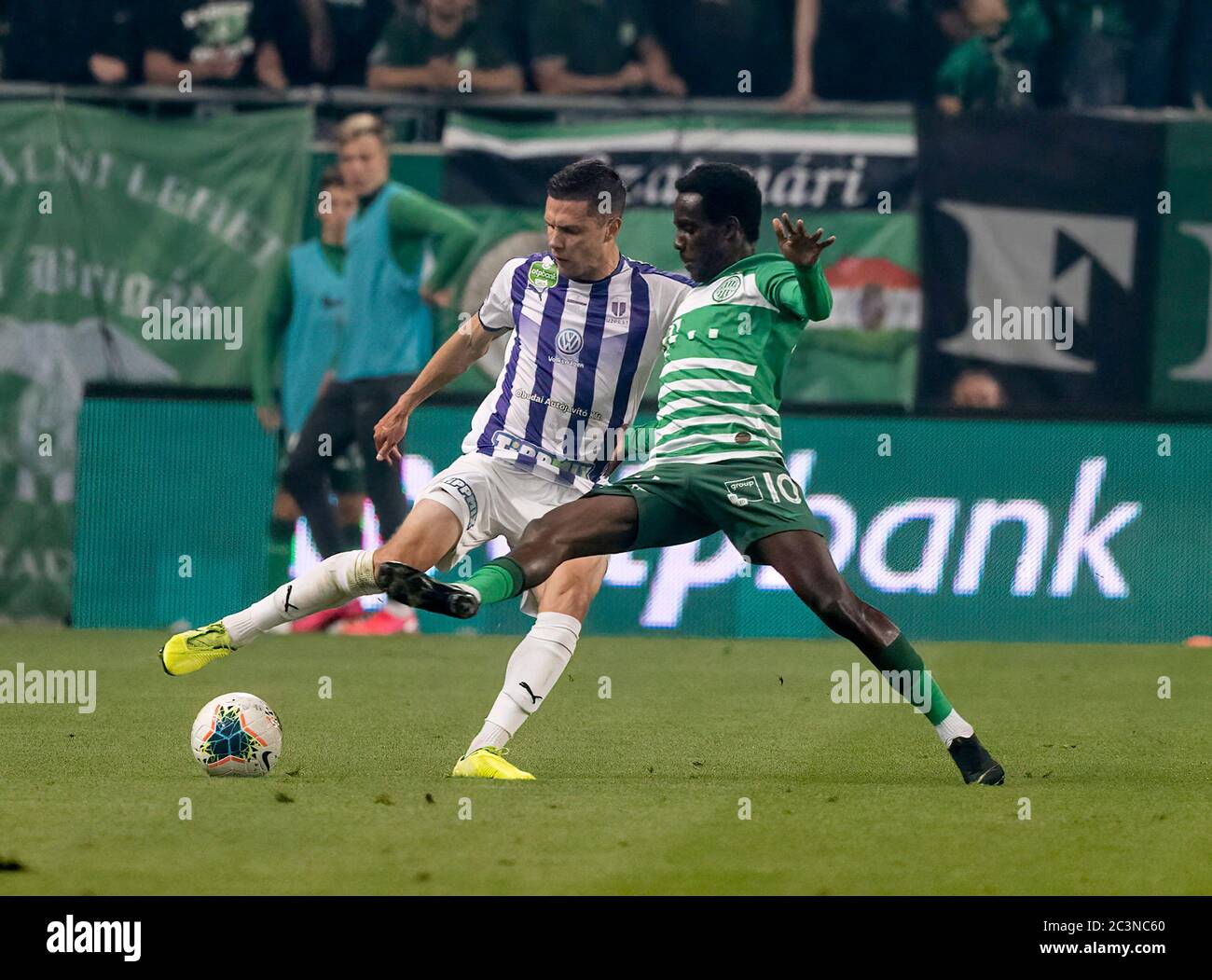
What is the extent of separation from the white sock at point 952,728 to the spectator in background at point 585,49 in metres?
8.41

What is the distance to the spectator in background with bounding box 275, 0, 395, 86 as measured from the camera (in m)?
14.6

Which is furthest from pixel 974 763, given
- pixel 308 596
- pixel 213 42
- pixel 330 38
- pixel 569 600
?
pixel 213 42

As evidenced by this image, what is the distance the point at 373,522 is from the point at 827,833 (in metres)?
8.12

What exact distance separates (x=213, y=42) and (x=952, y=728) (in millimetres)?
9343

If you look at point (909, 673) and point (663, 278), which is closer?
point (909, 673)

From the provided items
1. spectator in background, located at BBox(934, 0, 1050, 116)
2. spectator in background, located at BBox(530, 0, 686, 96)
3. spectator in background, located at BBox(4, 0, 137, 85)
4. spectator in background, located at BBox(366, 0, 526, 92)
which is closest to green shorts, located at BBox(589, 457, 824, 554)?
spectator in background, located at BBox(366, 0, 526, 92)

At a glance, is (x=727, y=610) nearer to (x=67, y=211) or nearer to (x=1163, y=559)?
(x=1163, y=559)

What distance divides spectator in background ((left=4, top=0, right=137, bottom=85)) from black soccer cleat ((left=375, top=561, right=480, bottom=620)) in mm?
9302

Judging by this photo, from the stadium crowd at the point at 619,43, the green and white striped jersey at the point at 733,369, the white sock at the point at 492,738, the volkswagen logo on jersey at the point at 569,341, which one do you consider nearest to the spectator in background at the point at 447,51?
the stadium crowd at the point at 619,43

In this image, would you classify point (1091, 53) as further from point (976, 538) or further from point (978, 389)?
point (976, 538)

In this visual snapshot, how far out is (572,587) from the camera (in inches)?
285

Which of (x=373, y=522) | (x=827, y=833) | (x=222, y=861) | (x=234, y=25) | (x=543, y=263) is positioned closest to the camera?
(x=222, y=861)

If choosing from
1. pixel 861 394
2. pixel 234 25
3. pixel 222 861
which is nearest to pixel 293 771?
pixel 222 861

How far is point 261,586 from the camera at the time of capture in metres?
13.6
